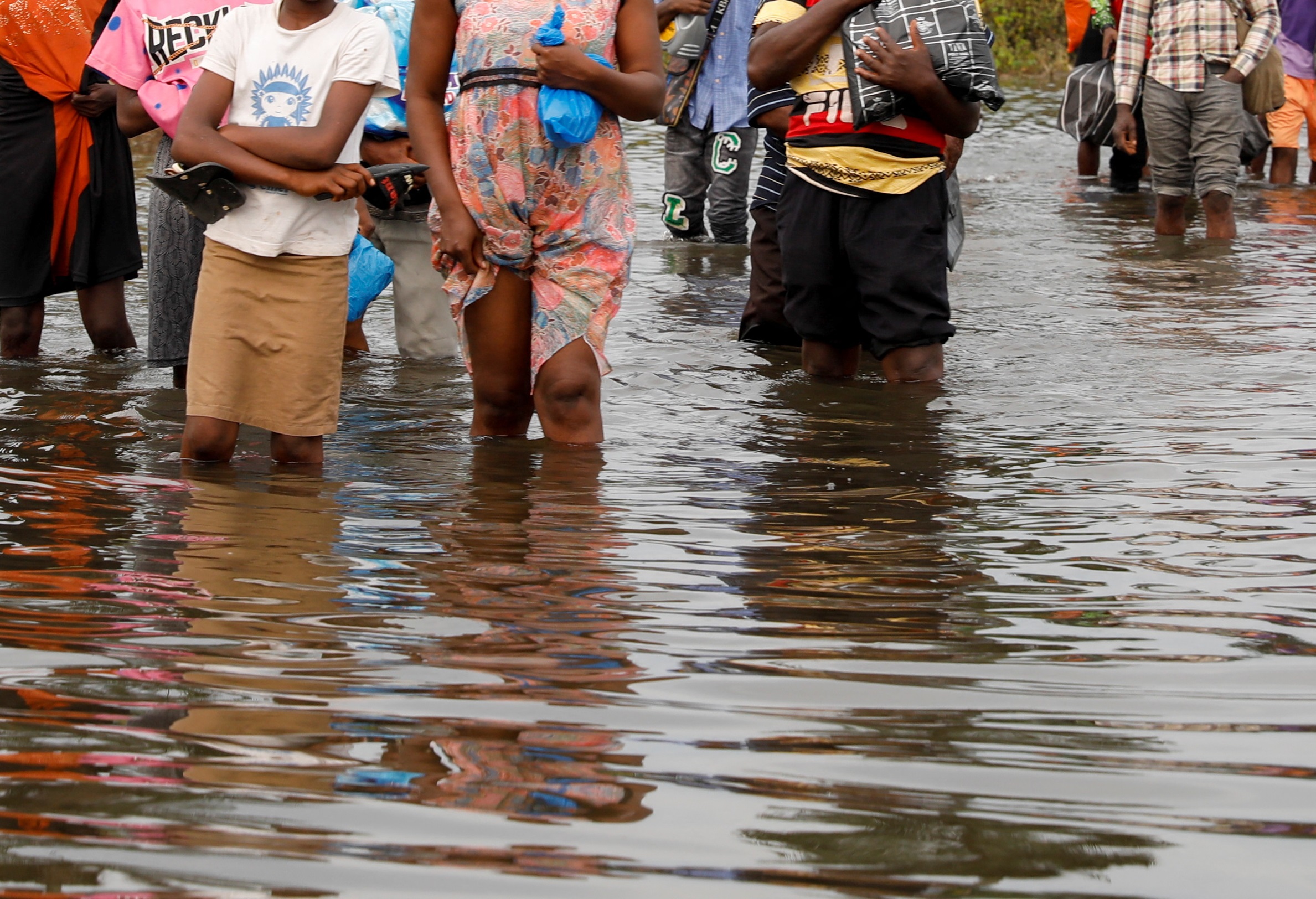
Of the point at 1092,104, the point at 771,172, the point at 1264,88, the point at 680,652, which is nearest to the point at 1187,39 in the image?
the point at 1264,88

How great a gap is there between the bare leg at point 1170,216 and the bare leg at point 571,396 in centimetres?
655

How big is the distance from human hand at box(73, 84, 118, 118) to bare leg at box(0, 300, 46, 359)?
31.3 inches

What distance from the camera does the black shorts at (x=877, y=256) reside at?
5.48m

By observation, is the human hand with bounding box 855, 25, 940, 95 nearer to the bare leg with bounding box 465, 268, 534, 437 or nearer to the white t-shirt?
the bare leg with bounding box 465, 268, 534, 437

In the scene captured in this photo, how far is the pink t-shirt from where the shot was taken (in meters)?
5.36

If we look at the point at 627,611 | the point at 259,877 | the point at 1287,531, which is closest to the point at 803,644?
the point at 627,611

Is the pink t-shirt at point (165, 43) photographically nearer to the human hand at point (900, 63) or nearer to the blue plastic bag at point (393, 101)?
the blue plastic bag at point (393, 101)

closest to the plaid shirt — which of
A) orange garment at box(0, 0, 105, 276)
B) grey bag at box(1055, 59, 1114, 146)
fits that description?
grey bag at box(1055, 59, 1114, 146)

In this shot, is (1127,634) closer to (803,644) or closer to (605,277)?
(803,644)

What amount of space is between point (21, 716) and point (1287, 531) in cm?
277

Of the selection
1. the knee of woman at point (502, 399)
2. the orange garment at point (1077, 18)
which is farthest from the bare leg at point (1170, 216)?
the knee of woman at point (502, 399)

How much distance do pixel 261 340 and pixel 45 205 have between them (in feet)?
8.18

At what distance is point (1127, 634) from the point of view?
120 inches

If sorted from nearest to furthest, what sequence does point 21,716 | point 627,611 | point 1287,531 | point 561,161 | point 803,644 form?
point 21,716 < point 803,644 < point 627,611 < point 1287,531 < point 561,161
